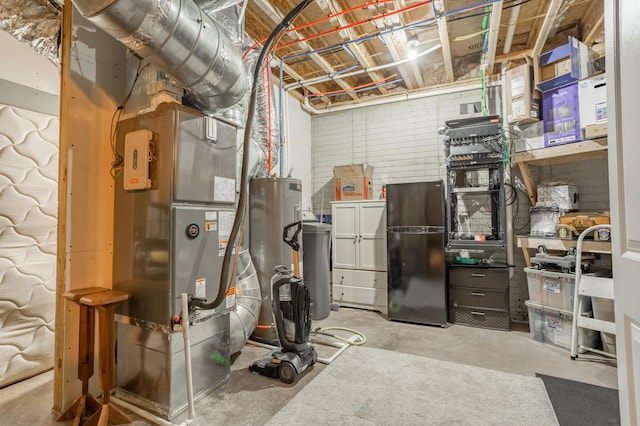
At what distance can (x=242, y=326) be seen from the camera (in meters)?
2.83

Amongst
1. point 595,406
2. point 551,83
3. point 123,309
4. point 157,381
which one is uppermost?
point 551,83

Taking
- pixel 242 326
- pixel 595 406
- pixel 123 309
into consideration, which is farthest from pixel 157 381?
pixel 595 406

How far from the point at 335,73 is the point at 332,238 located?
236 centimetres

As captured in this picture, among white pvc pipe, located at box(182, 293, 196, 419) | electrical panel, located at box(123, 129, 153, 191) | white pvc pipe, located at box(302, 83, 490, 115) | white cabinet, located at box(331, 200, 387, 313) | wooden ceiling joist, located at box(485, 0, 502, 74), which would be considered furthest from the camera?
white pvc pipe, located at box(302, 83, 490, 115)

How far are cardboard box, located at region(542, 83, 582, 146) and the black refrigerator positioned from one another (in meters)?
1.24

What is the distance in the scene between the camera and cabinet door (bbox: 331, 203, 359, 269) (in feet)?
15.2

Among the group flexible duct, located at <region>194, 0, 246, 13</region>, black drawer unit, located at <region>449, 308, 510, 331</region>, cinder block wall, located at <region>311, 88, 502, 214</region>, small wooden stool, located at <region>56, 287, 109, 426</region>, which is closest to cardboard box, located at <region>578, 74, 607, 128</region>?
cinder block wall, located at <region>311, 88, 502, 214</region>

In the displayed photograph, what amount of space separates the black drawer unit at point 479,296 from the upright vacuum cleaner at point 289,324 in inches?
85.1

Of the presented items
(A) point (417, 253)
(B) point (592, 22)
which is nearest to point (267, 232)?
(A) point (417, 253)

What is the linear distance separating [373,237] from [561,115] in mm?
2536

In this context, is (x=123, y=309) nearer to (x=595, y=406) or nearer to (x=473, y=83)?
(x=595, y=406)

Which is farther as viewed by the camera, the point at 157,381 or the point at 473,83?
the point at 473,83

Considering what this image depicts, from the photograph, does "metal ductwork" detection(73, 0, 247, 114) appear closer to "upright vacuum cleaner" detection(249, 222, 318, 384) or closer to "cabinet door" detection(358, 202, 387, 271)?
"upright vacuum cleaner" detection(249, 222, 318, 384)

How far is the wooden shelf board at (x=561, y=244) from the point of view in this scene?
2968 mm
